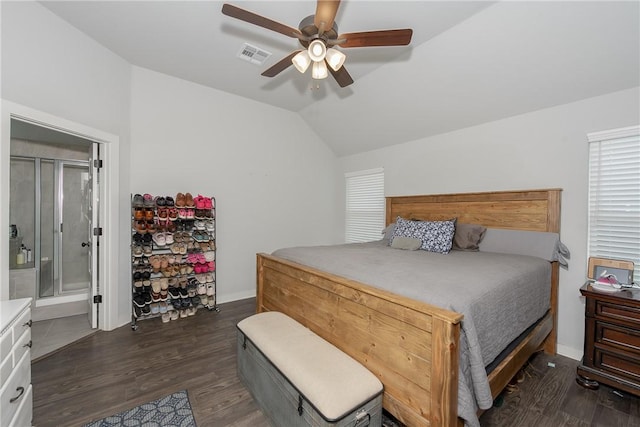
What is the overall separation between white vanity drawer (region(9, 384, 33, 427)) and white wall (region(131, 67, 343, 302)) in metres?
2.21

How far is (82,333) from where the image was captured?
9.07 ft

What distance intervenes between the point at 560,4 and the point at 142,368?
4174 mm

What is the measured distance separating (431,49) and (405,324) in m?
2.57

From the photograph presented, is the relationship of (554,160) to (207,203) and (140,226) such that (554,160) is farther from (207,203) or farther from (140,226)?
(140,226)

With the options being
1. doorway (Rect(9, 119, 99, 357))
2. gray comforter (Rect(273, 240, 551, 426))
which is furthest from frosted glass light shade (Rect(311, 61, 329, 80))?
doorway (Rect(9, 119, 99, 357))

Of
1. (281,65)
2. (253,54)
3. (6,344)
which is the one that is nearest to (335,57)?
(281,65)

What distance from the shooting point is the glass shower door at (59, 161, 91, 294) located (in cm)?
395

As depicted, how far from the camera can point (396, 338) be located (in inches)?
57.7

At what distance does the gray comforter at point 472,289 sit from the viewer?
4.31ft

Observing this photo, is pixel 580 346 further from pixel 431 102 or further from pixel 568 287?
pixel 431 102

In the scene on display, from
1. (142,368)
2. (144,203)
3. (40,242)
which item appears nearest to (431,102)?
(144,203)

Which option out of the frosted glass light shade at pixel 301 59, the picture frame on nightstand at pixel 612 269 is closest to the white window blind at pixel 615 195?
the picture frame on nightstand at pixel 612 269

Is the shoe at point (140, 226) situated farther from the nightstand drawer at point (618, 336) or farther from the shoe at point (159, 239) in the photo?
the nightstand drawer at point (618, 336)

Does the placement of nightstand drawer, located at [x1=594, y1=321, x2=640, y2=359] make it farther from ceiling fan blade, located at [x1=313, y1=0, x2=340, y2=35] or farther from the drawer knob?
the drawer knob
